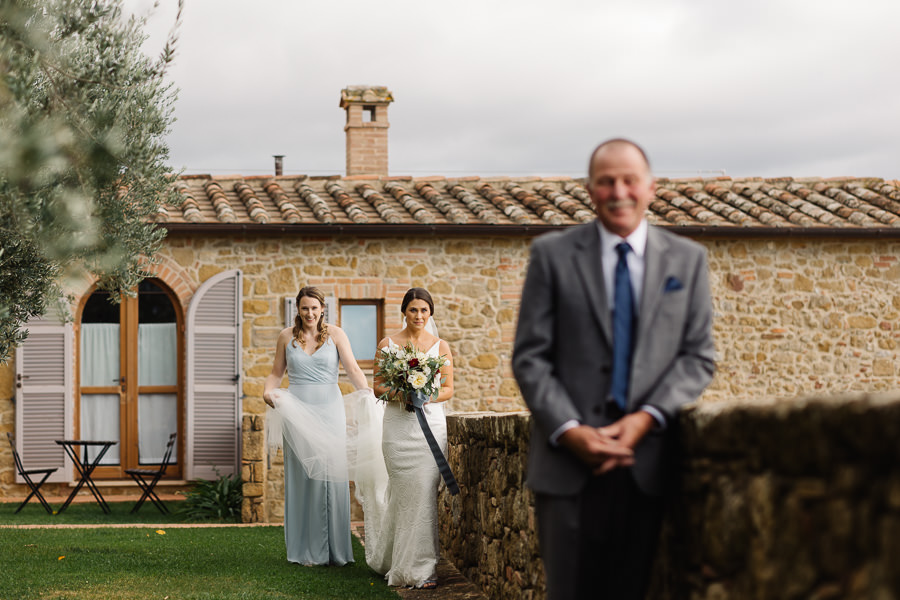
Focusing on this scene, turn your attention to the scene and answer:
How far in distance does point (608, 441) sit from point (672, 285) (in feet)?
1.60

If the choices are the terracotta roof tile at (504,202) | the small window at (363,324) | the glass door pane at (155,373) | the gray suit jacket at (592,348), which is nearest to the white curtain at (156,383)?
the glass door pane at (155,373)

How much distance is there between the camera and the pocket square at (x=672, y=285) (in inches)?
111

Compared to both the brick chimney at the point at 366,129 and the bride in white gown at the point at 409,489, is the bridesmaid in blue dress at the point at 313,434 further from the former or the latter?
the brick chimney at the point at 366,129

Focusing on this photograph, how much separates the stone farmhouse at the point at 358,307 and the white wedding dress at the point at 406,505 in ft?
13.9

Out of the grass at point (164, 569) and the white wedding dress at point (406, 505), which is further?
the white wedding dress at point (406, 505)

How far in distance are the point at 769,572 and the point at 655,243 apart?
953mm

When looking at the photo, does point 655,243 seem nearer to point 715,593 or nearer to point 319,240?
point 715,593

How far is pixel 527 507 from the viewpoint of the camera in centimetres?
511

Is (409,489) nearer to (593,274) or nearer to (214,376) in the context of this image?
(593,274)

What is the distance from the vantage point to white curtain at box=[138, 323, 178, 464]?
11984 mm

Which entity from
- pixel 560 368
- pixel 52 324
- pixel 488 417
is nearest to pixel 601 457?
pixel 560 368

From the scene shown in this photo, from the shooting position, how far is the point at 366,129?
15555 millimetres

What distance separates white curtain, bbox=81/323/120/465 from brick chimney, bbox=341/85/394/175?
5.03 meters

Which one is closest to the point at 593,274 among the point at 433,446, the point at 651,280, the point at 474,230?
the point at 651,280
